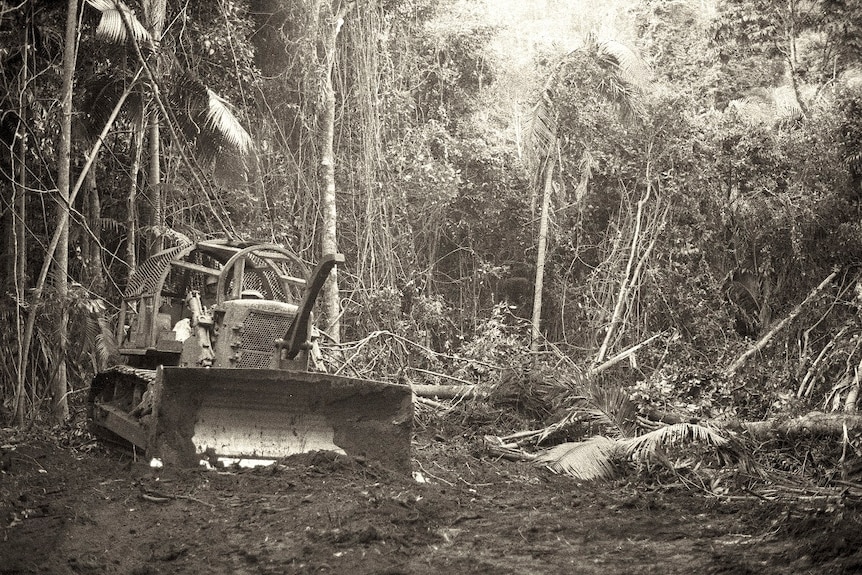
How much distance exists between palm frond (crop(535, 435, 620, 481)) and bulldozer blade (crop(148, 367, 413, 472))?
1.64 m

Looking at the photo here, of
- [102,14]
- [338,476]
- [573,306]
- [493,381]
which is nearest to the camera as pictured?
[338,476]

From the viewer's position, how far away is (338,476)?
7.05 m

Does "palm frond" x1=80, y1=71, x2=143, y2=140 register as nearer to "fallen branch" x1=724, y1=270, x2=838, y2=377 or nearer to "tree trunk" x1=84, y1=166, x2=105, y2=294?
"tree trunk" x1=84, y1=166, x2=105, y2=294

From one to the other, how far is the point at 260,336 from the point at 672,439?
3.74 meters

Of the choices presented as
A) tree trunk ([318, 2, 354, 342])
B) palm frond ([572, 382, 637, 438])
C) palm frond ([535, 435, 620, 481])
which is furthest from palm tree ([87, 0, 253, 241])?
palm frond ([535, 435, 620, 481])

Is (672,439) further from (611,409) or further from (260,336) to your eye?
(260,336)

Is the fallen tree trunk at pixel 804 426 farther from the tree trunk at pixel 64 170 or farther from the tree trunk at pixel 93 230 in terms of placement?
the tree trunk at pixel 93 230

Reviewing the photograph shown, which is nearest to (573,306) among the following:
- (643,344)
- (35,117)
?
(643,344)

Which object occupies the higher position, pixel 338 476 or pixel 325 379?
pixel 325 379

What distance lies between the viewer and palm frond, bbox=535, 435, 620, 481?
8312mm

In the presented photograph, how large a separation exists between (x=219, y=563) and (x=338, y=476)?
213 centimetres

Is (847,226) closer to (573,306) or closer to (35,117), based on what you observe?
(573,306)

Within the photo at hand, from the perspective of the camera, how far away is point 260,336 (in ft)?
26.5

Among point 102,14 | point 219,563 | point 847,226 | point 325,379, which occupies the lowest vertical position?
point 219,563
